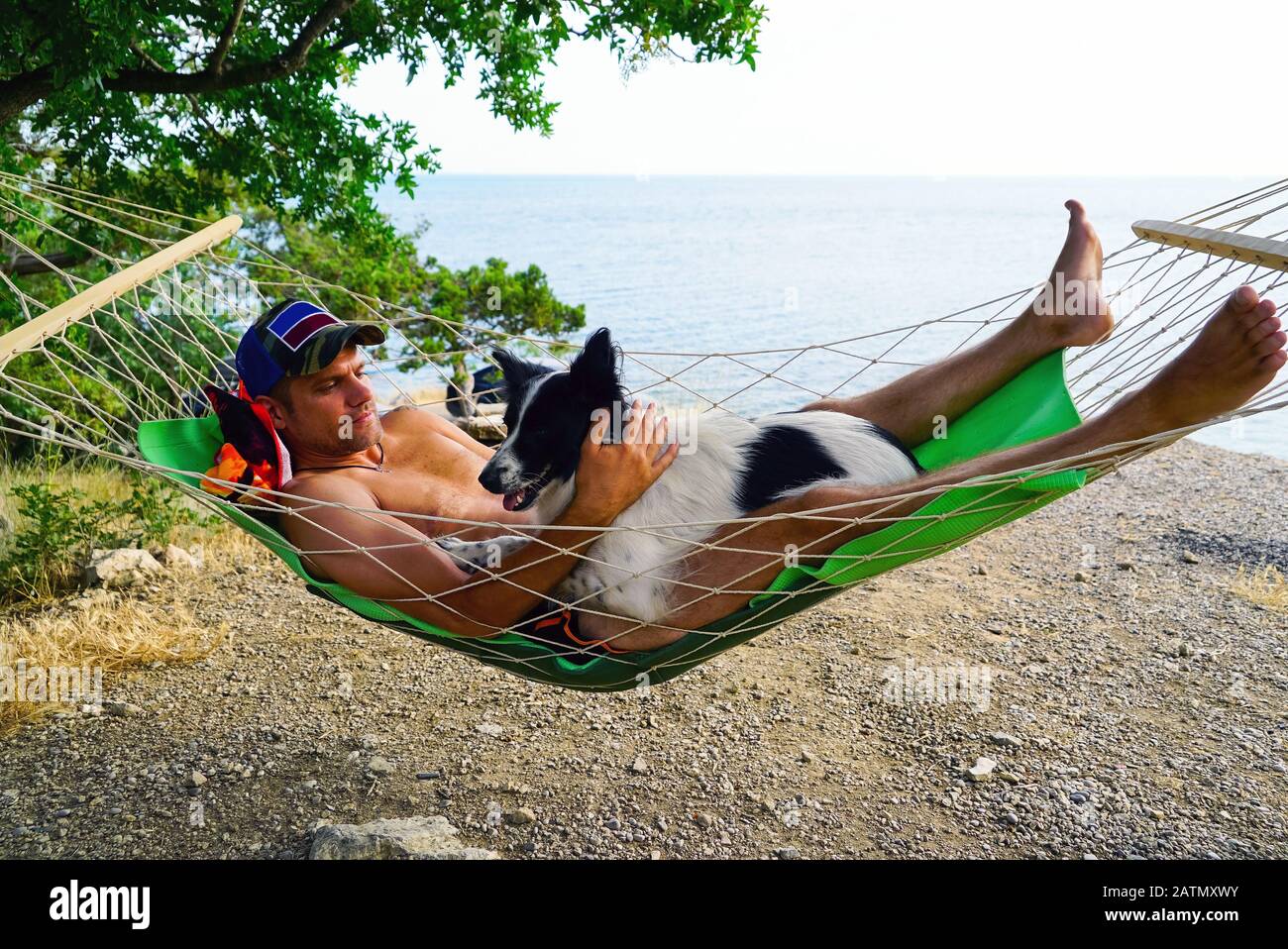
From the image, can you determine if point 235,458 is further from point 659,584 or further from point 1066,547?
point 1066,547

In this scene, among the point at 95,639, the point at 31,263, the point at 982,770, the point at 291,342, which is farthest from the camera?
the point at 31,263

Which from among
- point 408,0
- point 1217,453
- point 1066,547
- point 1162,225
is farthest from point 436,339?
point 1217,453

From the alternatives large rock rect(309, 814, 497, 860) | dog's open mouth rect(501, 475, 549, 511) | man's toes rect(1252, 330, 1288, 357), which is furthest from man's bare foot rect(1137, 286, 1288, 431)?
large rock rect(309, 814, 497, 860)

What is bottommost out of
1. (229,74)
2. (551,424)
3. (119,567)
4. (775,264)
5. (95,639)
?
(95,639)

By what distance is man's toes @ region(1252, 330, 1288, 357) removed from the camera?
151 cm

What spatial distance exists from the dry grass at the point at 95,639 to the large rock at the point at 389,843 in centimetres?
123

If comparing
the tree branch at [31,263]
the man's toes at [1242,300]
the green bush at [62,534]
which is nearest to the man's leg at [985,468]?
the man's toes at [1242,300]

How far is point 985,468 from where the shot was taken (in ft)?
5.56

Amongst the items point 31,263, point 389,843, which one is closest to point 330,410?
point 389,843

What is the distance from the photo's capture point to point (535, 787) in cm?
249

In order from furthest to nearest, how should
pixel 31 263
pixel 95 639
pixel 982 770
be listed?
pixel 31 263 → pixel 95 639 → pixel 982 770

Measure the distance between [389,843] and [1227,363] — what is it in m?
1.86

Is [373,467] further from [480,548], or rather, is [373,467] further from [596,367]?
[596,367]
